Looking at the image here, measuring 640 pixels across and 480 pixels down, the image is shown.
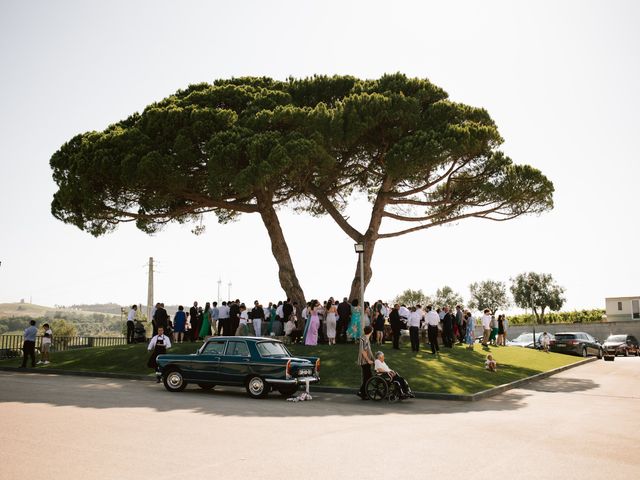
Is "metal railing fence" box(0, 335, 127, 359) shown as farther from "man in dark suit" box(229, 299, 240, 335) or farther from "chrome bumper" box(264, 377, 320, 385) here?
"chrome bumper" box(264, 377, 320, 385)

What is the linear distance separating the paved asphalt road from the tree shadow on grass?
39 millimetres

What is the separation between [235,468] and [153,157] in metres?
19.1

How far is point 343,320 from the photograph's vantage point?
891 inches

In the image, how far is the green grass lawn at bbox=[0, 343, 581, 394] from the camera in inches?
658

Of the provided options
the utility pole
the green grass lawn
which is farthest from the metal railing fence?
the utility pole

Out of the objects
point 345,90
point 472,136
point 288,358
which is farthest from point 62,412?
point 345,90

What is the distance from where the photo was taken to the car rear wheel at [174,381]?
15.3 m

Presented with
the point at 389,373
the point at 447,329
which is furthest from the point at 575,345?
the point at 389,373

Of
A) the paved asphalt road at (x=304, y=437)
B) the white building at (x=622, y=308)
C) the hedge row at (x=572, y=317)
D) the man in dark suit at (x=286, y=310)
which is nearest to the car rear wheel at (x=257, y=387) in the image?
the paved asphalt road at (x=304, y=437)

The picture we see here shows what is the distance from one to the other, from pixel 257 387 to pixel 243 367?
2.02 feet

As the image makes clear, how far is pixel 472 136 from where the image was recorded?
23984 millimetres

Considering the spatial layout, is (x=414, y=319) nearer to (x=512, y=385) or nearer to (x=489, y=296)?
(x=512, y=385)

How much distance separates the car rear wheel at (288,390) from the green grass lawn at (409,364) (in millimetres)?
1727

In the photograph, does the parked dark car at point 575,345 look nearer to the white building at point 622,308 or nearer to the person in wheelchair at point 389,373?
the person in wheelchair at point 389,373
